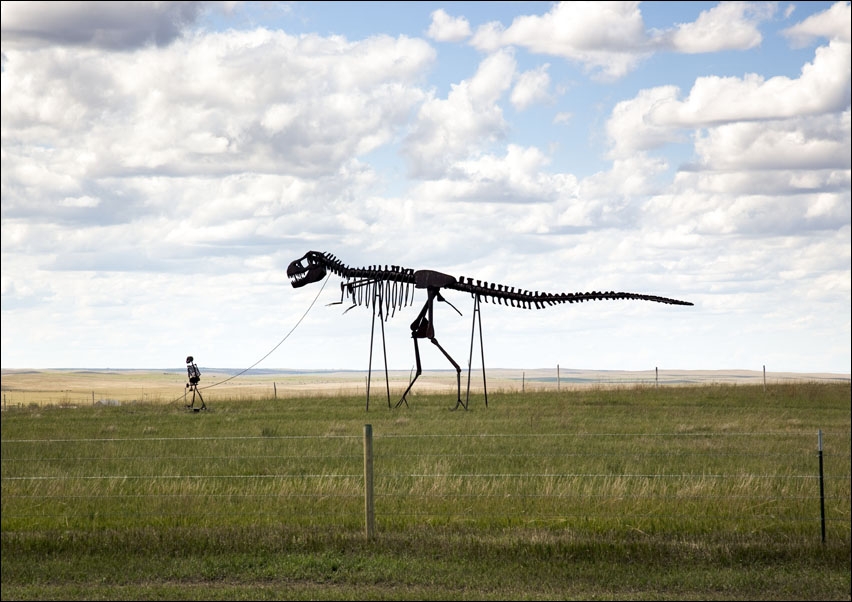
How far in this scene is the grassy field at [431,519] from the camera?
10672 millimetres

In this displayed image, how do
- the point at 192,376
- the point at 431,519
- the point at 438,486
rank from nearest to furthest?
the point at 431,519 → the point at 438,486 → the point at 192,376

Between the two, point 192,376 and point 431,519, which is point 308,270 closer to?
point 192,376

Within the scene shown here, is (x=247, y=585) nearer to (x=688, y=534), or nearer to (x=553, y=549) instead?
(x=553, y=549)

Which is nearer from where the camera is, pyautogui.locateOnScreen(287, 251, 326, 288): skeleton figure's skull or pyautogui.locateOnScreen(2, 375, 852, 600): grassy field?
pyautogui.locateOnScreen(2, 375, 852, 600): grassy field

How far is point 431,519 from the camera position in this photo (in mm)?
13594

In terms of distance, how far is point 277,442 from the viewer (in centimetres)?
2344

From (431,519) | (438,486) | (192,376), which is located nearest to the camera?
(431,519)

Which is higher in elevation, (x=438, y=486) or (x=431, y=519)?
(x=438, y=486)

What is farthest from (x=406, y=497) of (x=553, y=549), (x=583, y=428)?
(x=583, y=428)

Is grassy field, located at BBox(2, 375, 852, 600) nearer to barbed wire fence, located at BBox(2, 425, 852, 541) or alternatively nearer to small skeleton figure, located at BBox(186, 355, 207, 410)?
barbed wire fence, located at BBox(2, 425, 852, 541)

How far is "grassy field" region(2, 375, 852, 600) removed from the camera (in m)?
10.7

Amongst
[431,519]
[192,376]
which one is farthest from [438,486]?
[192,376]

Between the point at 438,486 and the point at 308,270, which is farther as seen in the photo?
the point at 308,270

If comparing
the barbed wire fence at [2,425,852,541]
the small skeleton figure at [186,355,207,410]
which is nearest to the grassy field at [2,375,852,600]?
the barbed wire fence at [2,425,852,541]
